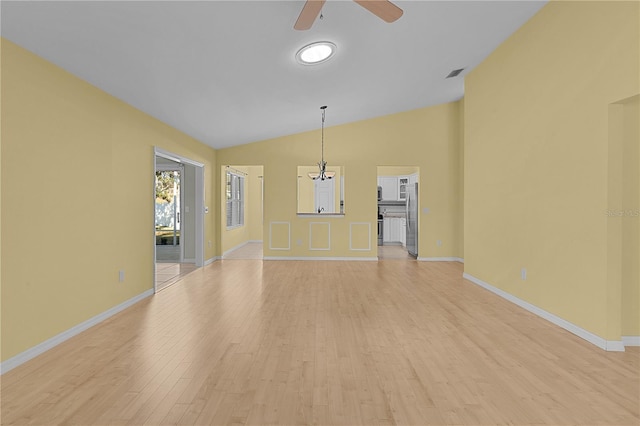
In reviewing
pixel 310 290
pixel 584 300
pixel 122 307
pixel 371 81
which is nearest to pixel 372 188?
pixel 371 81

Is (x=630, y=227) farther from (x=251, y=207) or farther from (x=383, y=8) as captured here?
(x=251, y=207)

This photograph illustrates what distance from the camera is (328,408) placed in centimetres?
183

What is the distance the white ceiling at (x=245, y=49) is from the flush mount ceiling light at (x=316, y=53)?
0.08m

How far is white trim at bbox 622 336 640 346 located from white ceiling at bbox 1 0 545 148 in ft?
10.7

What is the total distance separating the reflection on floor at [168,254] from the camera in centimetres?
707

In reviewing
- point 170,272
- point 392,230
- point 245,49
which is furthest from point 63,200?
point 392,230

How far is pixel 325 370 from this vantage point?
2254 mm

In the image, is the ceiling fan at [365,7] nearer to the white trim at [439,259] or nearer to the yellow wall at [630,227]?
the yellow wall at [630,227]

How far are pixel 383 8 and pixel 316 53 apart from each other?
1.34 meters

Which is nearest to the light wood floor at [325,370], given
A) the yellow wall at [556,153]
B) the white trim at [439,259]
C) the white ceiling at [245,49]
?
the yellow wall at [556,153]

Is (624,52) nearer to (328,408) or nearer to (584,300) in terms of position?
(584,300)

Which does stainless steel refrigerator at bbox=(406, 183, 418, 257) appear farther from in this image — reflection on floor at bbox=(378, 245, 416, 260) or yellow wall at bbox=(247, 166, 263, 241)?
yellow wall at bbox=(247, 166, 263, 241)

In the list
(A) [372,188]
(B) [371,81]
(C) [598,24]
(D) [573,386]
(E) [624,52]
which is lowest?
(D) [573,386]

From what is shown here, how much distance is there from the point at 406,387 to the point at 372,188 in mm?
5235
